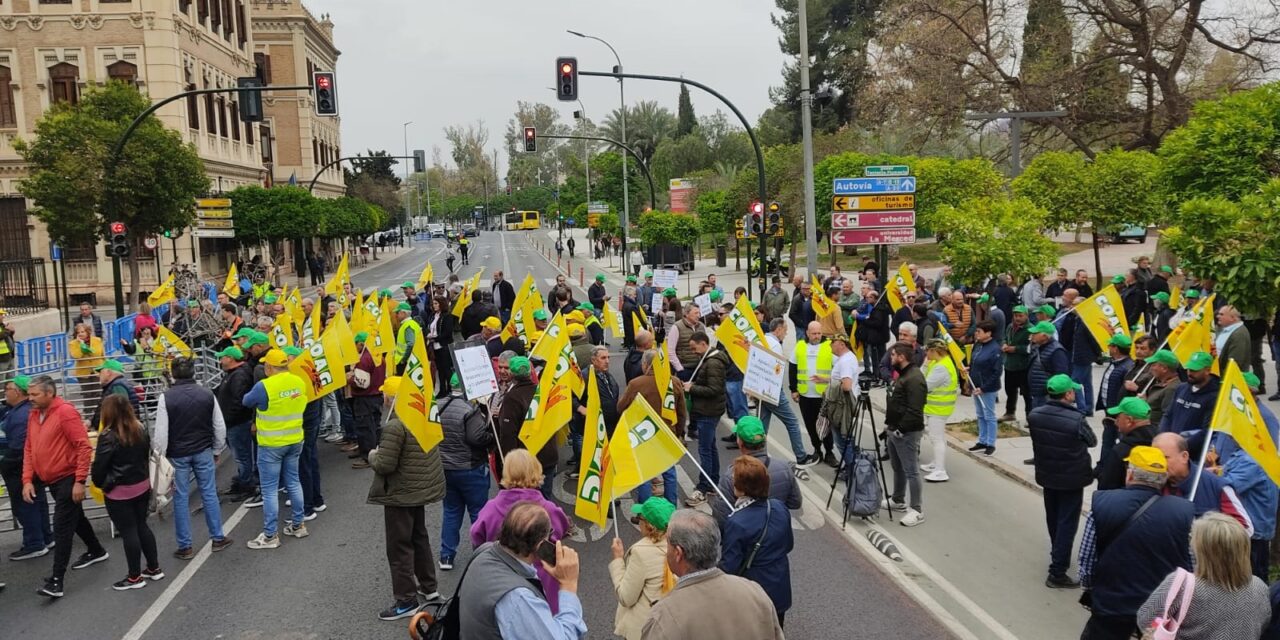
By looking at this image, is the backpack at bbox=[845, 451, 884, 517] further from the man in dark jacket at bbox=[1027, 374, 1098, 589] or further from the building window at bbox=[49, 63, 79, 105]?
the building window at bbox=[49, 63, 79, 105]

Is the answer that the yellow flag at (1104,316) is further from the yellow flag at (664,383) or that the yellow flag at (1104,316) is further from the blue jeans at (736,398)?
the yellow flag at (664,383)

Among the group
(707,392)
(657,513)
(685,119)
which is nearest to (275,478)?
(707,392)

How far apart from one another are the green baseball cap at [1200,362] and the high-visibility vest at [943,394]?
255cm

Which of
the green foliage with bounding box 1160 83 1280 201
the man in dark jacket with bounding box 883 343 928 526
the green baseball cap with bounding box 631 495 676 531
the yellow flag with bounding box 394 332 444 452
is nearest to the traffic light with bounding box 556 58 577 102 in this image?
the green foliage with bounding box 1160 83 1280 201

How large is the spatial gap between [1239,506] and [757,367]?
442 cm

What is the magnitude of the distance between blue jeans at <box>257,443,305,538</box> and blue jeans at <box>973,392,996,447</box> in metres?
7.51

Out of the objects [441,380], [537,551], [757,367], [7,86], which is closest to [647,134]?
[7,86]

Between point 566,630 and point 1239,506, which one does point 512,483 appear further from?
point 1239,506

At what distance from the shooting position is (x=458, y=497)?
755 centimetres

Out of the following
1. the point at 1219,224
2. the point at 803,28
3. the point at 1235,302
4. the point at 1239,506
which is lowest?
the point at 1239,506

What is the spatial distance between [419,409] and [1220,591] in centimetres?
500

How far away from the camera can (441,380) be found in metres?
15.2

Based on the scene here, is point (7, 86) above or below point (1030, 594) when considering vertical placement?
above

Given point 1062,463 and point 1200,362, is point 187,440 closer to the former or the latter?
point 1062,463
